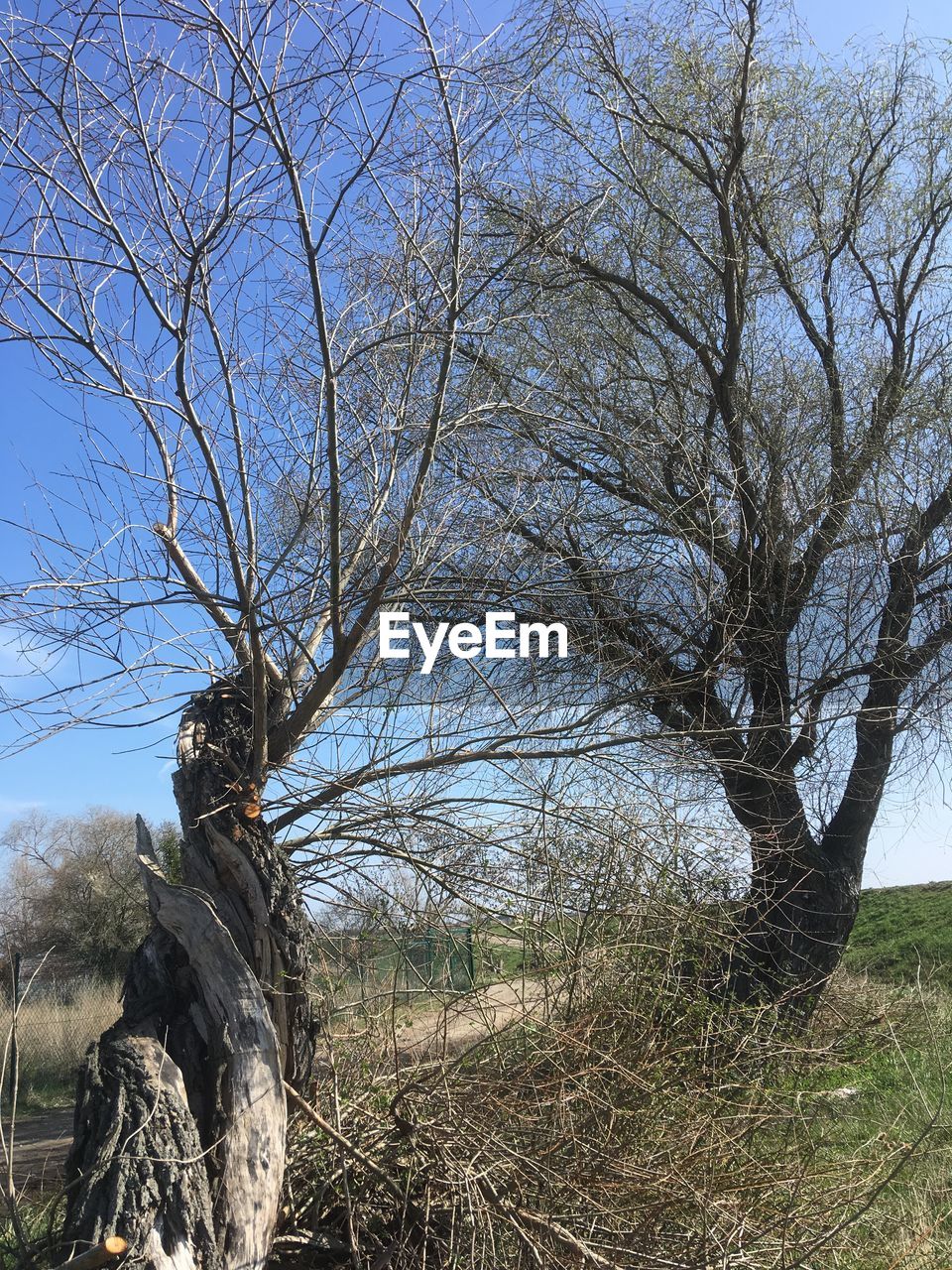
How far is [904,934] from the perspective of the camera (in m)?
13.5

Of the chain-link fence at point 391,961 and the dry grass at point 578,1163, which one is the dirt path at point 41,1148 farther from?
the dry grass at point 578,1163

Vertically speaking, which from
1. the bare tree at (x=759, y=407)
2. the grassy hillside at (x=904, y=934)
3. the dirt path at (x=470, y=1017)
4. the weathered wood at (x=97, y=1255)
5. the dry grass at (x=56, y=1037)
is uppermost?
the bare tree at (x=759, y=407)

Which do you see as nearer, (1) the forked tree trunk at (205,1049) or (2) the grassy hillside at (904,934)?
(1) the forked tree trunk at (205,1049)

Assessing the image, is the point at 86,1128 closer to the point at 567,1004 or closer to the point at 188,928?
the point at 188,928

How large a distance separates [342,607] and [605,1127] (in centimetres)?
234

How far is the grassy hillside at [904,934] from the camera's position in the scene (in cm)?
1145

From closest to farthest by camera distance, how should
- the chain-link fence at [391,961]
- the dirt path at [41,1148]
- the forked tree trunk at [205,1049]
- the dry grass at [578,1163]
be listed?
1. the forked tree trunk at [205,1049]
2. the dry grass at [578,1163]
3. the chain-link fence at [391,961]
4. the dirt path at [41,1148]

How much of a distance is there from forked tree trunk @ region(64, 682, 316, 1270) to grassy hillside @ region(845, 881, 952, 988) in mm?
8067

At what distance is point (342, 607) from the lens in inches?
189

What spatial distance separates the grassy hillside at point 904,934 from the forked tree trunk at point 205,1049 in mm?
8067

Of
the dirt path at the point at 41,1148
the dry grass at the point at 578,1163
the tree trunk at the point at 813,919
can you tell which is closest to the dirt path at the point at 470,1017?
the dry grass at the point at 578,1163

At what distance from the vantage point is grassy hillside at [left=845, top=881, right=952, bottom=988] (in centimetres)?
1145

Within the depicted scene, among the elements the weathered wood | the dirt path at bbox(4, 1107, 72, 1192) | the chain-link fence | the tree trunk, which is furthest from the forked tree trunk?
the tree trunk

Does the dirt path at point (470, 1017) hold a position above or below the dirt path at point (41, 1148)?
above
